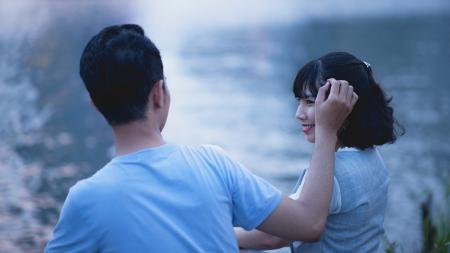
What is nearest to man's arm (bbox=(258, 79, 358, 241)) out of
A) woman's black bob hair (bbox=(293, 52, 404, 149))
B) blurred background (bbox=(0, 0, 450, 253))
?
woman's black bob hair (bbox=(293, 52, 404, 149))

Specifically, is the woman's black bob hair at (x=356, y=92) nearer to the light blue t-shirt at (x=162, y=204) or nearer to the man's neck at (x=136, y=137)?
the light blue t-shirt at (x=162, y=204)

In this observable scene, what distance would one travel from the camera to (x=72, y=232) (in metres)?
1.73

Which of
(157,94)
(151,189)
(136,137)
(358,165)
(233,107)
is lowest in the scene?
(233,107)

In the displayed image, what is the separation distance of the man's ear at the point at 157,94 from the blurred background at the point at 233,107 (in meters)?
2.00

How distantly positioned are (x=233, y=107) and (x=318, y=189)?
39.3 feet

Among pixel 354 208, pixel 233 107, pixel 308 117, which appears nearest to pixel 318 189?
pixel 354 208

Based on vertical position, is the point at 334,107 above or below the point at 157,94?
below

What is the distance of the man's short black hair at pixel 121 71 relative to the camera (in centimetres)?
176

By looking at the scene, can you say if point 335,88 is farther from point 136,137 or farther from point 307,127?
point 136,137

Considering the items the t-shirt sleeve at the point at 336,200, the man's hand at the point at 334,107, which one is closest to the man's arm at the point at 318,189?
the man's hand at the point at 334,107

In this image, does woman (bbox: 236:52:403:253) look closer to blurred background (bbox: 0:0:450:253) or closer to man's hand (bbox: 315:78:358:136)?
man's hand (bbox: 315:78:358:136)

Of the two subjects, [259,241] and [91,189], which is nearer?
[91,189]

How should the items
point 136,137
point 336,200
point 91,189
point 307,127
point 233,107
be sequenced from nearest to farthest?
point 91,189, point 136,137, point 336,200, point 307,127, point 233,107

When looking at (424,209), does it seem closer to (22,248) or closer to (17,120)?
(22,248)
